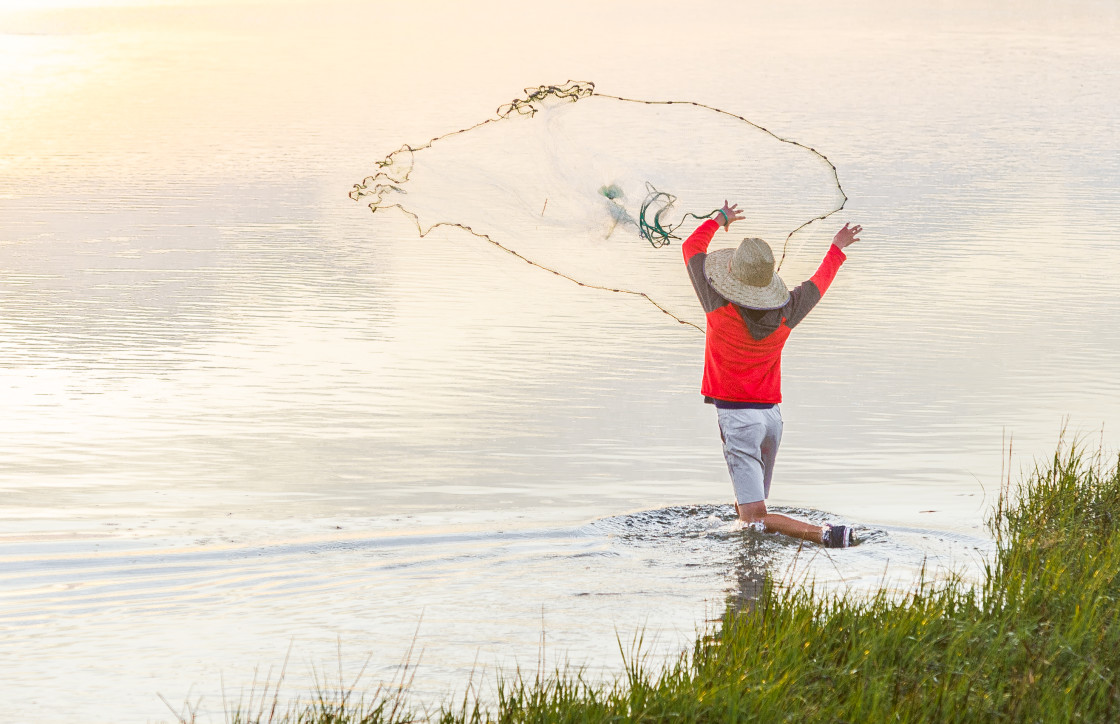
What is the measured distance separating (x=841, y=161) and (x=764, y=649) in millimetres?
27529

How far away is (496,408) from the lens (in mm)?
12719

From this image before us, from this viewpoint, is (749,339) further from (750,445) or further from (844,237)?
(844,237)

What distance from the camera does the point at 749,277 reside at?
26.7 feet

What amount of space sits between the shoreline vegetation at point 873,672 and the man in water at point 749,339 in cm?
146

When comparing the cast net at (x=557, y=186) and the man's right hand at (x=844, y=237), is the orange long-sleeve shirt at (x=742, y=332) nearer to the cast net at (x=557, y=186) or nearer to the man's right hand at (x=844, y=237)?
the man's right hand at (x=844, y=237)

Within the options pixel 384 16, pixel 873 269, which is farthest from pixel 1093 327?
pixel 384 16

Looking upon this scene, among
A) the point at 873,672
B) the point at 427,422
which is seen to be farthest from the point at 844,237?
the point at 427,422

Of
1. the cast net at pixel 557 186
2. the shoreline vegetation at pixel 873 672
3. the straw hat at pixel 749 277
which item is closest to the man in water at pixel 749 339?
the straw hat at pixel 749 277

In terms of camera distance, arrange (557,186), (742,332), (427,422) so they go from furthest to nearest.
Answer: (427,422) < (557,186) < (742,332)

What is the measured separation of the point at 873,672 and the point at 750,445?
106 inches

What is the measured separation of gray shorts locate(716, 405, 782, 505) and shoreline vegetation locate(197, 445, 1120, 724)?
4.76 feet

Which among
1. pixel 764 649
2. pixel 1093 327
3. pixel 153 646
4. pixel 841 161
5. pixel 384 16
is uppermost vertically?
pixel 384 16

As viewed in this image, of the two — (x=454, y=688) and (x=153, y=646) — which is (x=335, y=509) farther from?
(x=454, y=688)

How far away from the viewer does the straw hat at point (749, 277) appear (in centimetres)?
812
